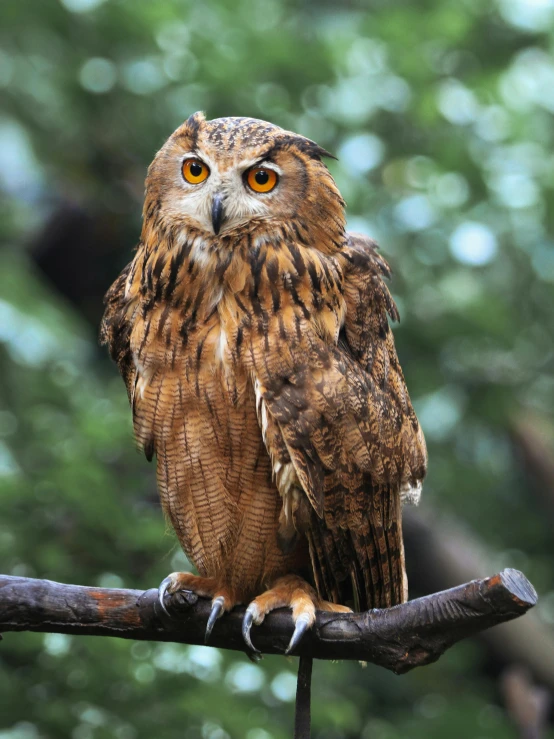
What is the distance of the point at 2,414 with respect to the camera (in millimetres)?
3695

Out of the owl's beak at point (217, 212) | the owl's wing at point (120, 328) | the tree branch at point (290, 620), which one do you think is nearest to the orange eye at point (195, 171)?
the owl's beak at point (217, 212)

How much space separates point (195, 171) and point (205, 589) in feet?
3.38

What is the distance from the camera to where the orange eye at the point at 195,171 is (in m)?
2.19

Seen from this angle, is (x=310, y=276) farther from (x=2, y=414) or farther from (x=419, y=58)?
(x=419, y=58)

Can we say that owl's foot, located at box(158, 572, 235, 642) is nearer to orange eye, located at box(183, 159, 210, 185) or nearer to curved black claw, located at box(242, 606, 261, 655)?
curved black claw, located at box(242, 606, 261, 655)

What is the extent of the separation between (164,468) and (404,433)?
1.95 feet

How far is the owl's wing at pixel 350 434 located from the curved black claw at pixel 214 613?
240 millimetres

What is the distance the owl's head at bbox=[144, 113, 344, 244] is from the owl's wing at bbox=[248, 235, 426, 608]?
6.5 inches

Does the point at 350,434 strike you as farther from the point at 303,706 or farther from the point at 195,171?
the point at 195,171

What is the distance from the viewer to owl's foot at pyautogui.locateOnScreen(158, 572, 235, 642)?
2.24 metres

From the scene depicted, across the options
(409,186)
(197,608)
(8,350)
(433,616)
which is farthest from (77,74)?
(433,616)

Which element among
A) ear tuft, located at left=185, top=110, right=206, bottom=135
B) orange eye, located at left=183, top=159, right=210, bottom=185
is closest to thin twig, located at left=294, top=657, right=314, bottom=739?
orange eye, located at left=183, top=159, right=210, bottom=185

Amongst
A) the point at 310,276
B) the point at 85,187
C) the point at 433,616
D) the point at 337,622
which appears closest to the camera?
the point at 433,616

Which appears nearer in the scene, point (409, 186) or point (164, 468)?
point (164, 468)
